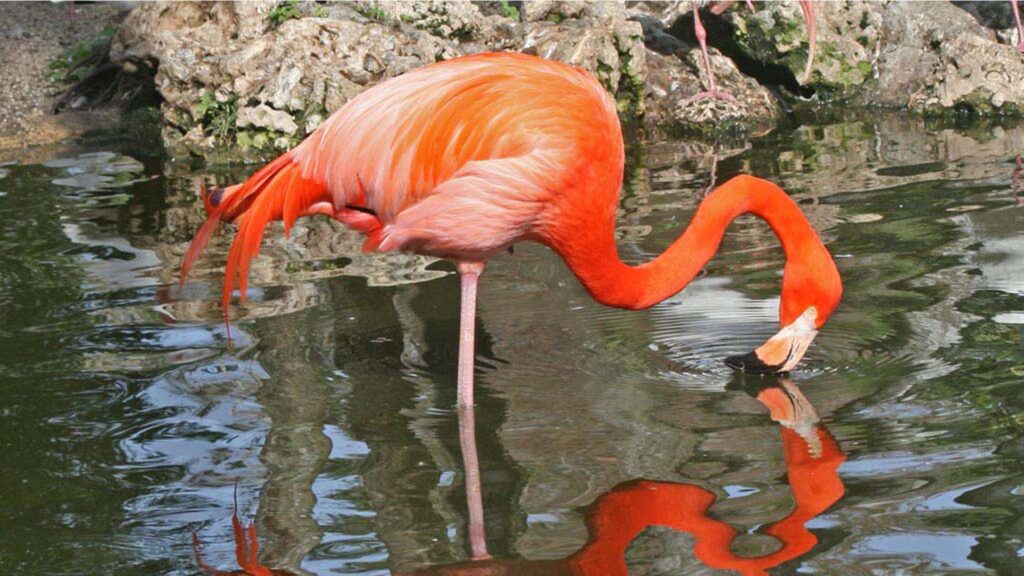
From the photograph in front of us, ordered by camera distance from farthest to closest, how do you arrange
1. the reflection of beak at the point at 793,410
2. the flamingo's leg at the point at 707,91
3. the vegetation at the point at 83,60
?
1. the vegetation at the point at 83,60
2. the flamingo's leg at the point at 707,91
3. the reflection of beak at the point at 793,410

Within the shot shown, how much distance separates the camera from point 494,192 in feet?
12.6

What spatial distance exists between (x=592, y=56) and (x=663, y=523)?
21.8 feet

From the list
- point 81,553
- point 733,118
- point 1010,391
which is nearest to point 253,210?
point 81,553

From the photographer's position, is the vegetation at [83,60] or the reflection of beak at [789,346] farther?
the vegetation at [83,60]

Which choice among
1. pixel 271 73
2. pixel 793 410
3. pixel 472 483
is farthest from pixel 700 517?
pixel 271 73

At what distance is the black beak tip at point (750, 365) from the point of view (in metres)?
4.14

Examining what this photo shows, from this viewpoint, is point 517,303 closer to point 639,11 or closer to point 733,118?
point 733,118

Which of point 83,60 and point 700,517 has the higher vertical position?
point 83,60

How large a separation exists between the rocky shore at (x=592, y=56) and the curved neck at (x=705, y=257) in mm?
5276

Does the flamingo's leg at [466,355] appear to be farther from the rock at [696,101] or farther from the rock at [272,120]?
the rock at [696,101]

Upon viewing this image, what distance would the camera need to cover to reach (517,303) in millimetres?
5160

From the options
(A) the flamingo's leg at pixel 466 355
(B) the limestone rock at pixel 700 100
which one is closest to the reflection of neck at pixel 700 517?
(A) the flamingo's leg at pixel 466 355

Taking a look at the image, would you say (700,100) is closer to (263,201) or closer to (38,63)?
(38,63)

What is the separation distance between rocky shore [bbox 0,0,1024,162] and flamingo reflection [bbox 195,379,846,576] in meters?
→ 5.96
